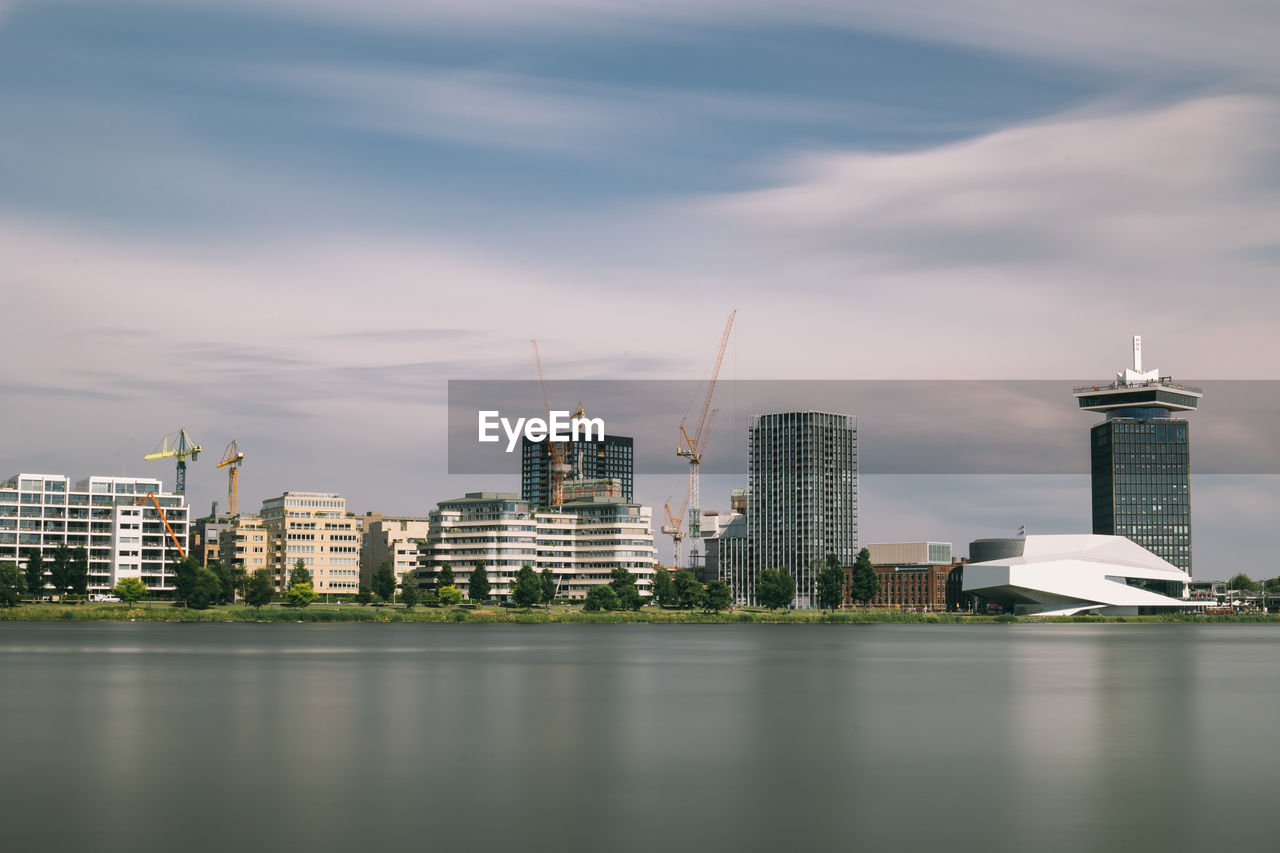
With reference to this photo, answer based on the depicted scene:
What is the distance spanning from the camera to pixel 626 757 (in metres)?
42.8

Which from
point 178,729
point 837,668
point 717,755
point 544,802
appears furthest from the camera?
point 837,668

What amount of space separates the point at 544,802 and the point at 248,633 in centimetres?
12654

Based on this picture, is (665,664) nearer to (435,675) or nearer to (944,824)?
(435,675)

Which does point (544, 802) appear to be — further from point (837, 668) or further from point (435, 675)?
point (837, 668)

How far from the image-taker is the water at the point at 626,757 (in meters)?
30.5

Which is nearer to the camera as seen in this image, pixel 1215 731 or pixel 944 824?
pixel 944 824

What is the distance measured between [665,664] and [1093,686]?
31330 mm

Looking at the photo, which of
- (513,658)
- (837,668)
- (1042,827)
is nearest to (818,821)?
(1042,827)

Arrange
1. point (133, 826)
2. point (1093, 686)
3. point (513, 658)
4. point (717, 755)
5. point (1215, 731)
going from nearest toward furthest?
point (133, 826) → point (717, 755) → point (1215, 731) → point (1093, 686) → point (513, 658)

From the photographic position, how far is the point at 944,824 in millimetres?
31828

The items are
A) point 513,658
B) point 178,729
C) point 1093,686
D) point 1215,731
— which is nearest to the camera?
point 178,729

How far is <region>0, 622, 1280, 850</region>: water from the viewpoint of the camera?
30.5 metres

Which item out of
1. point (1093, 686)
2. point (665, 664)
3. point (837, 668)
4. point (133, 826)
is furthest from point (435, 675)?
point (133, 826)

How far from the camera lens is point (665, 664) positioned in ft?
318
